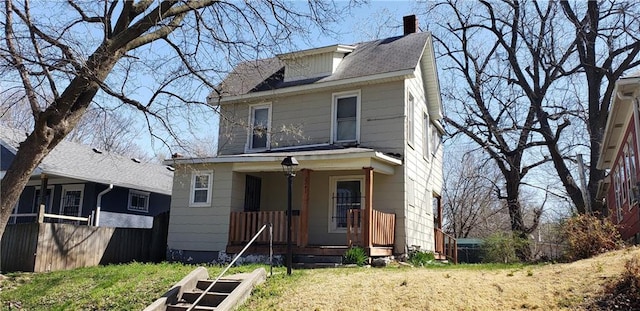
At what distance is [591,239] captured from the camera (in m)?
10.3

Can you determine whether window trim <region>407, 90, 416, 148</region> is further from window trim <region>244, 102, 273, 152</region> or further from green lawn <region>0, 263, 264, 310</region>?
green lawn <region>0, 263, 264, 310</region>

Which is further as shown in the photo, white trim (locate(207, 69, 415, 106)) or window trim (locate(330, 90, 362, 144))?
window trim (locate(330, 90, 362, 144))

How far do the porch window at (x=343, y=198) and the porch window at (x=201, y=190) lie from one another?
11.7 ft

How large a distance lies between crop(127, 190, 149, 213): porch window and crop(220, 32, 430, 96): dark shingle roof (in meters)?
6.88

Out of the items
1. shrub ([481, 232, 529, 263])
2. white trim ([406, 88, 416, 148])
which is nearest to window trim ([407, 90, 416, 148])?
white trim ([406, 88, 416, 148])

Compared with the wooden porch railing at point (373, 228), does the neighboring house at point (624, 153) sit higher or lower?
higher

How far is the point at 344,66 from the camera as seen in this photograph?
1568 cm

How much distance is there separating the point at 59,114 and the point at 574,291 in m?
8.63

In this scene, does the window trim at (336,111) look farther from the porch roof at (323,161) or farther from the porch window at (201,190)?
the porch window at (201,190)

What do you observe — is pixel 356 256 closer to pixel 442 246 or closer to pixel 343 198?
pixel 343 198

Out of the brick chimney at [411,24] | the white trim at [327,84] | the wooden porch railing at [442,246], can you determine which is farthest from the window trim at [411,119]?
the wooden porch railing at [442,246]

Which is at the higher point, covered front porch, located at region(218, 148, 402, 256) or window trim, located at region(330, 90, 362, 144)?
window trim, located at region(330, 90, 362, 144)

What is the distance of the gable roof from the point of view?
55.7 feet

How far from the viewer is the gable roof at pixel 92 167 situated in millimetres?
16969
